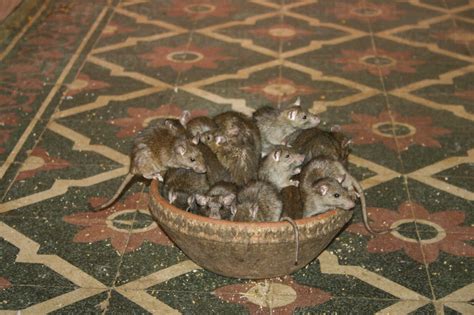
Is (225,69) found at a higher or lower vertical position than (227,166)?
lower

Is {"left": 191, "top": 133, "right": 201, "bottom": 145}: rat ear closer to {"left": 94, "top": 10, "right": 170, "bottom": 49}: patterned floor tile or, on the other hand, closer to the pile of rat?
the pile of rat

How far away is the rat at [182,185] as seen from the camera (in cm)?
344

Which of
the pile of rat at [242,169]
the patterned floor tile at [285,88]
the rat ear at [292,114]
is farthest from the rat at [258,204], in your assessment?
the patterned floor tile at [285,88]

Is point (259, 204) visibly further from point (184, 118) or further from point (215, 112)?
point (215, 112)

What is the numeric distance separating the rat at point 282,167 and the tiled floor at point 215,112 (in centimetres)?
42

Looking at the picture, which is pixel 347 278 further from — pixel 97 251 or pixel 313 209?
pixel 97 251

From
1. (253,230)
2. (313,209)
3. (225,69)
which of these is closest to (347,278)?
(313,209)

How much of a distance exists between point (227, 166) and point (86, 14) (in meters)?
3.87

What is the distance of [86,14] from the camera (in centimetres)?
713

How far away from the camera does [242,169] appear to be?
368cm

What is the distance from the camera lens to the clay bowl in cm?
315

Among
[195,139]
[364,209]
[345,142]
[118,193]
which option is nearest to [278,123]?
[345,142]

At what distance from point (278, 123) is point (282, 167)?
651 millimetres

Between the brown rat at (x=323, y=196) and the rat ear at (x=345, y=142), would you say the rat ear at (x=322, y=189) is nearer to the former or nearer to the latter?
the brown rat at (x=323, y=196)
